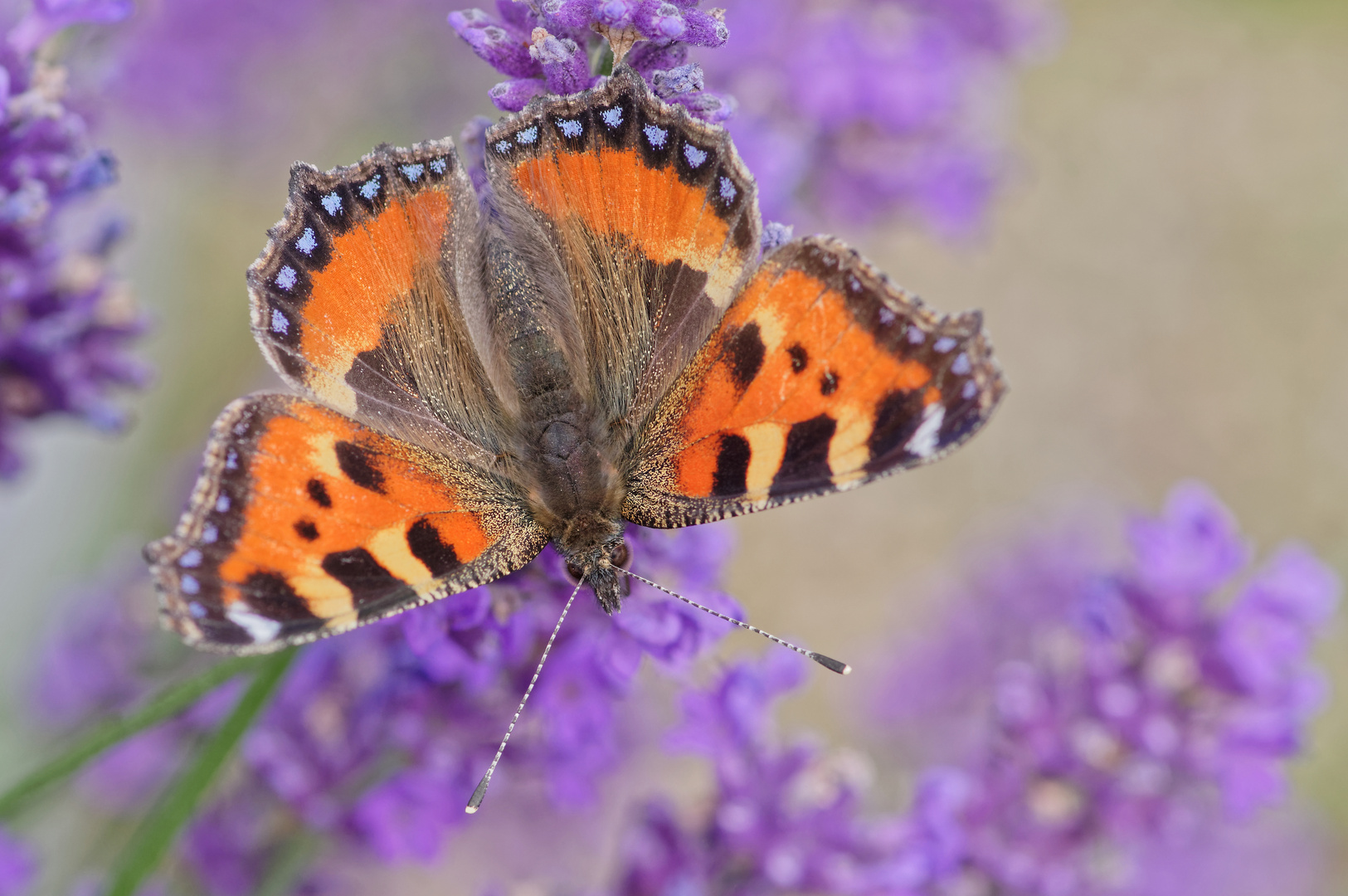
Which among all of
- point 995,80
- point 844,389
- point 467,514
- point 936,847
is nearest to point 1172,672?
point 936,847

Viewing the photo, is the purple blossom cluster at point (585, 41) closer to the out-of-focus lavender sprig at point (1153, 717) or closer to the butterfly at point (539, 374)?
the butterfly at point (539, 374)

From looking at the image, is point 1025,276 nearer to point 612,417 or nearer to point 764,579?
point 764,579

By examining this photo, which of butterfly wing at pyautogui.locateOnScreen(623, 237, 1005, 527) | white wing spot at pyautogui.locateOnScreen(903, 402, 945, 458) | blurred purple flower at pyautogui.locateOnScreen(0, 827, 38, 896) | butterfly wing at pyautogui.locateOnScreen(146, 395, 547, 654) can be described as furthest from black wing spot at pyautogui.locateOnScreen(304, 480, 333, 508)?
blurred purple flower at pyautogui.locateOnScreen(0, 827, 38, 896)

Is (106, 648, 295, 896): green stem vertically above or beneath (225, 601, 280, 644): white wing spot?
beneath

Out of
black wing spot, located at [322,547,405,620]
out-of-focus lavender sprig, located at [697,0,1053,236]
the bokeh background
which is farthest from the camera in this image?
the bokeh background

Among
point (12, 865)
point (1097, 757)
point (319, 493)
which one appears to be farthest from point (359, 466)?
point (1097, 757)

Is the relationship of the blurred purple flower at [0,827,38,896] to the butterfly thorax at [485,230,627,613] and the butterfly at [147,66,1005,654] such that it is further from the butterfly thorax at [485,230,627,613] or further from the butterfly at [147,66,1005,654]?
the butterfly thorax at [485,230,627,613]

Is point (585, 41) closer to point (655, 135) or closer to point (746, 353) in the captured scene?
point (655, 135)
